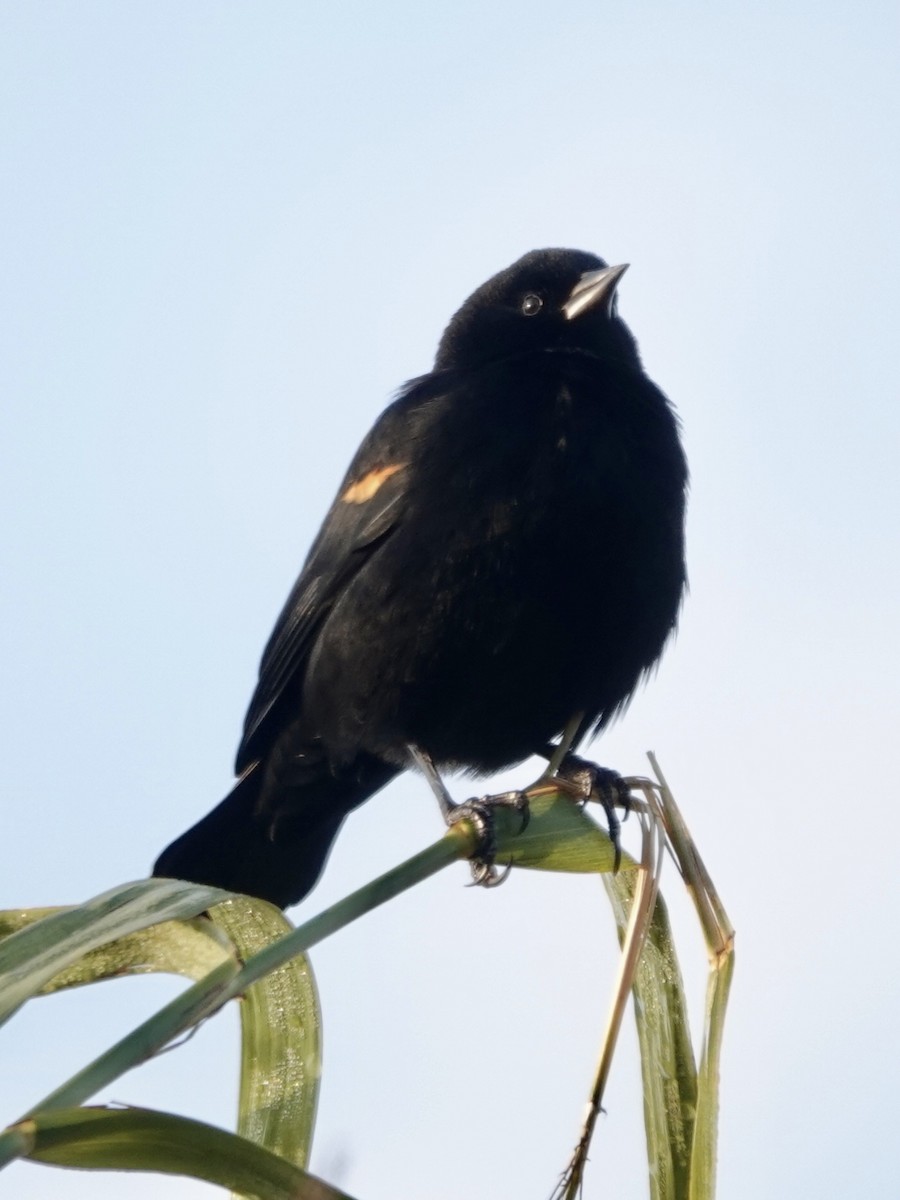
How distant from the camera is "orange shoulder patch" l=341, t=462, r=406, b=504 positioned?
14.0 ft

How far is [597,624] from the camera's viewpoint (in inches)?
151

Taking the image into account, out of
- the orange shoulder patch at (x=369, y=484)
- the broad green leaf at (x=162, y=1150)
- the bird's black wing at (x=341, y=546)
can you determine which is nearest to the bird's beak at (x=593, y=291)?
the bird's black wing at (x=341, y=546)

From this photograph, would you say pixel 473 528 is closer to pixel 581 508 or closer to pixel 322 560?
pixel 581 508

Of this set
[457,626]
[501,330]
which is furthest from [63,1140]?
[501,330]

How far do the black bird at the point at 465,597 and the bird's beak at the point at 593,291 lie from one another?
0.06 metres

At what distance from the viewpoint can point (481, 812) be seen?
293 centimetres

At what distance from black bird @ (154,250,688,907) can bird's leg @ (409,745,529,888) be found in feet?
0.16

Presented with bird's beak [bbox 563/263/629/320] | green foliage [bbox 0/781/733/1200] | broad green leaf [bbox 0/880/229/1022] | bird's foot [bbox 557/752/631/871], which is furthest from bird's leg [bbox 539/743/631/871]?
broad green leaf [bbox 0/880/229/1022]

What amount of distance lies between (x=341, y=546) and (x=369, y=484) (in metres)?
0.19

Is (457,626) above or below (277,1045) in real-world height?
above

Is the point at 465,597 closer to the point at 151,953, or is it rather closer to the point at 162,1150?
the point at 151,953

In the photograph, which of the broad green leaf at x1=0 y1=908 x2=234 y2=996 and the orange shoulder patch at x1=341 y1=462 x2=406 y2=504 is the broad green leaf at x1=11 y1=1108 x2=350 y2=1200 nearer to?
the broad green leaf at x1=0 y1=908 x2=234 y2=996

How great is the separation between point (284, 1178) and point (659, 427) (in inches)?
123

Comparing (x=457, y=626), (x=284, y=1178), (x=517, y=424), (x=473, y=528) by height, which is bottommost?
(x=284, y=1178)
